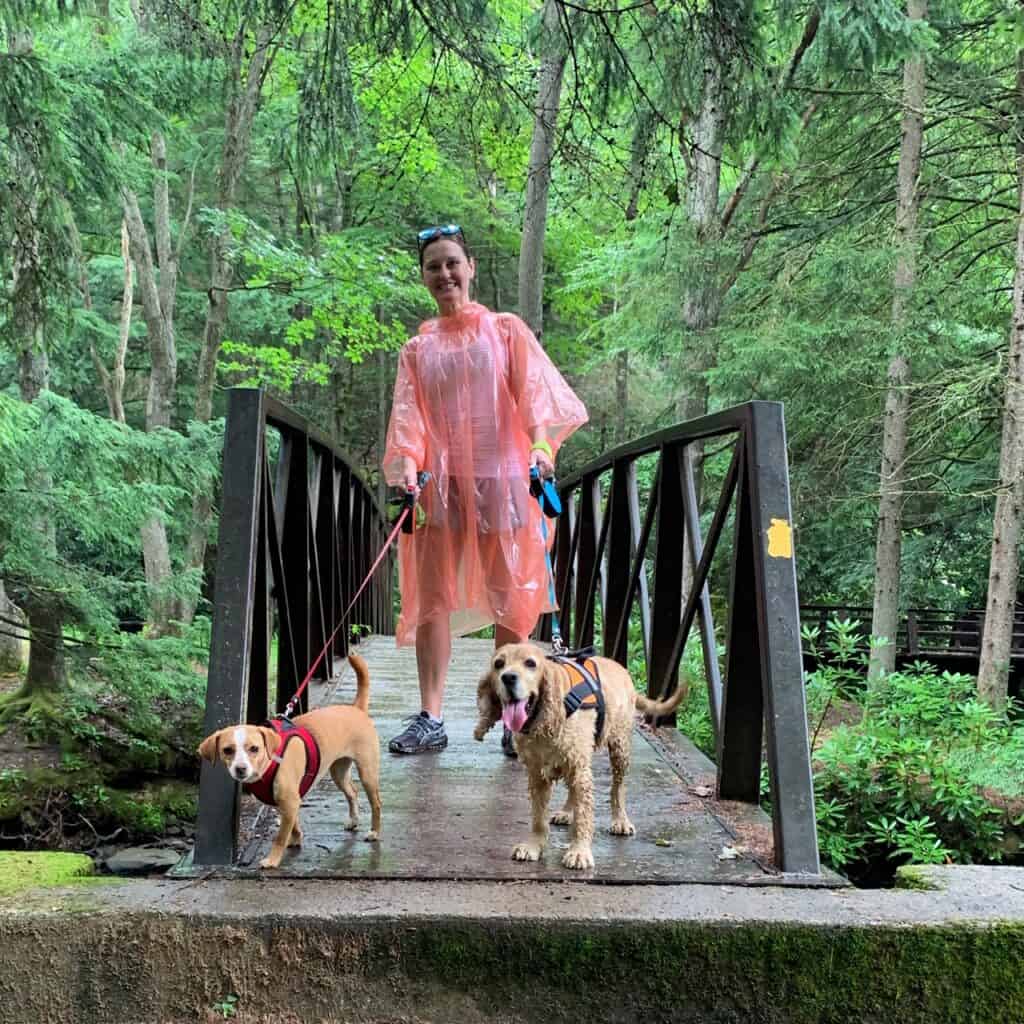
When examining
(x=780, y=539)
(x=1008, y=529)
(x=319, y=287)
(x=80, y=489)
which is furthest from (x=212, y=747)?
(x=319, y=287)

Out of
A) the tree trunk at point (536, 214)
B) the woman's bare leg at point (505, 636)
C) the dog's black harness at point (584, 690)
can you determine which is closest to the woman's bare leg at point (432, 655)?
the woman's bare leg at point (505, 636)

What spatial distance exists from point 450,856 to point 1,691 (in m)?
5.62

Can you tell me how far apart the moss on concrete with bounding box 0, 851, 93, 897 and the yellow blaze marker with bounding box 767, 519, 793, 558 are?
1.91 meters

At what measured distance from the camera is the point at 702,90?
4273mm

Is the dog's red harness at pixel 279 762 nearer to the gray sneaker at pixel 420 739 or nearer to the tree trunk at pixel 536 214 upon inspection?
the gray sneaker at pixel 420 739

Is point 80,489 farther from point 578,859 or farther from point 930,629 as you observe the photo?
point 930,629

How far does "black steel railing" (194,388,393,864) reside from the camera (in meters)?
2.21

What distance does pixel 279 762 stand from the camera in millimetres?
2148

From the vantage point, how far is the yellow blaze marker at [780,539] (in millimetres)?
2391

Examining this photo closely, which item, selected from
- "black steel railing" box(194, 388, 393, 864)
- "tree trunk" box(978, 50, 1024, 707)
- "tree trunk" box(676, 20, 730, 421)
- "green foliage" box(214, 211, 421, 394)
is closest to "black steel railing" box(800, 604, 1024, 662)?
"tree trunk" box(676, 20, 730, 421)

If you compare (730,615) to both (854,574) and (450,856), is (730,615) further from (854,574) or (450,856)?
(854,574)

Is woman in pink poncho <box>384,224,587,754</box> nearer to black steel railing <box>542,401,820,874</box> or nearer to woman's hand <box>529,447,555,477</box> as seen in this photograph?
woman's hand <box>529,447,555,477</box>

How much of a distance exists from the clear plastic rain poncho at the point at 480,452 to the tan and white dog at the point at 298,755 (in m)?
0.88

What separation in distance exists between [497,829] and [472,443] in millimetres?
1500
